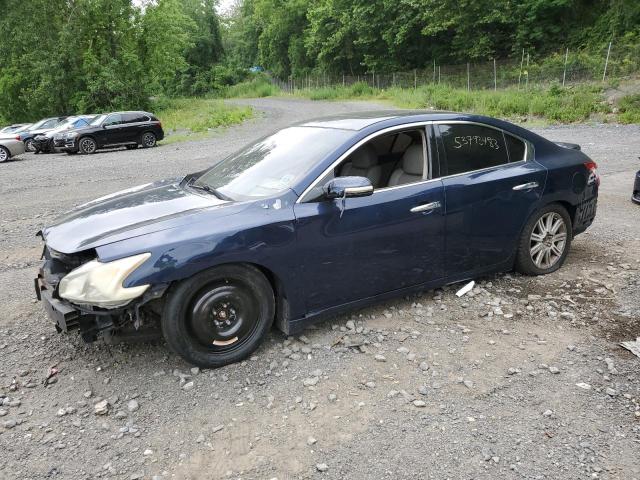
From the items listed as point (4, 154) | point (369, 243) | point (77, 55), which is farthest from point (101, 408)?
point (77, 55)

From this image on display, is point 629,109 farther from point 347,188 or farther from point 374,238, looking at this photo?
point 347,188

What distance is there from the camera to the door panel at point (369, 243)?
3.65 meters

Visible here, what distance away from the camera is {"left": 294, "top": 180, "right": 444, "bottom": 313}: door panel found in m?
3.65

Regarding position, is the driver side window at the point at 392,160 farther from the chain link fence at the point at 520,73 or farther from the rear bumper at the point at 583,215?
the chain link fence at the point at 520,73

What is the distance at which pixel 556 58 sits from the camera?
2880 cm

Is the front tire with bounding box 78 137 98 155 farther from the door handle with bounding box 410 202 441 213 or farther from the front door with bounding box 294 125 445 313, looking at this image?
the door handle with bounding box 410 202 441 213

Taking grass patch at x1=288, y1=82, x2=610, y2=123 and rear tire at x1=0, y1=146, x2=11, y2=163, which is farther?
grass patch at x1=288, y1=82, x2=610, y2=123

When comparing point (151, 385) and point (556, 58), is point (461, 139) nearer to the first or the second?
point (151, 385)

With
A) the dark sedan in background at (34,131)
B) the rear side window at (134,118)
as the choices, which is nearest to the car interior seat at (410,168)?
the rear side window at (134,118)

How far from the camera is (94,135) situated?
19.2 m

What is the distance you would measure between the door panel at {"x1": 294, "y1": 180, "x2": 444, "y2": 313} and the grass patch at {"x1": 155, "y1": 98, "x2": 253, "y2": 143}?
62.1 ft

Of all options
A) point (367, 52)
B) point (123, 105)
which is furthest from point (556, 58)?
point (123, 105)

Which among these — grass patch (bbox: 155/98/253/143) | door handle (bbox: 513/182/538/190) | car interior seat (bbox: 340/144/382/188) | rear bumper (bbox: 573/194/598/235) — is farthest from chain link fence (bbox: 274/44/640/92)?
car interior seat (bbox: 340/144/382/188)

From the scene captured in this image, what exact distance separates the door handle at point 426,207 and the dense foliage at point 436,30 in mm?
24202
